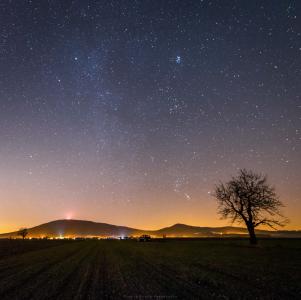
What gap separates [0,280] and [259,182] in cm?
3825

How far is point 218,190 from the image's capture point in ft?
152

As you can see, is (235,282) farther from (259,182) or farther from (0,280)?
(259,182)

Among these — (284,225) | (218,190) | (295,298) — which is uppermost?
(218,190)

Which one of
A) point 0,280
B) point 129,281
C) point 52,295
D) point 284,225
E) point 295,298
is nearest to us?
point 295,298

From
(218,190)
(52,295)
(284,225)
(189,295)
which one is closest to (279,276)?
(189,295)

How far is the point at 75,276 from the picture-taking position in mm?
14859

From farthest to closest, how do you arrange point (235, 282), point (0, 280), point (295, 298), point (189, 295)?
1. point (0, 280)
2. point (235, 282)
3. point (189, 295)
4. point (295, 298)

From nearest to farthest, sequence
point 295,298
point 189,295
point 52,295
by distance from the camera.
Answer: point 295,298, point 189,295, point 52,295

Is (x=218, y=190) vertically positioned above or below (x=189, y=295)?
above

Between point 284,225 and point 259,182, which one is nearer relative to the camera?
point 284,225

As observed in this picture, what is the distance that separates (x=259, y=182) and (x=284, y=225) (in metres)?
7.01

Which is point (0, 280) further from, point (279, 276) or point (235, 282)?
point (279, 276)

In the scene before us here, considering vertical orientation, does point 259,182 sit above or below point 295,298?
above

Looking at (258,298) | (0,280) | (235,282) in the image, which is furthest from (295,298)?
(0,280)
